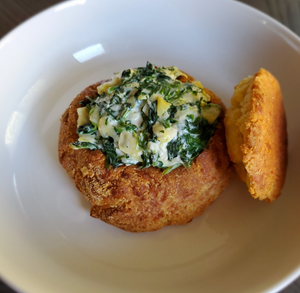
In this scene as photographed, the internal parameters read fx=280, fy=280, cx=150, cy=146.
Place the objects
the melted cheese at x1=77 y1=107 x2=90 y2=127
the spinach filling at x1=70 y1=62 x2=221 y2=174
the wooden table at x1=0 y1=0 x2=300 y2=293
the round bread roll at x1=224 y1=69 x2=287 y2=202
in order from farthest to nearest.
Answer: the wooden table at x1=0 y1=0 x2=300 y2=293, the melted cheese at x1=77 y1=107 x2=90 y2=127, the spinach filling at x1=70 y1=62 x2=221 y2=174, the round bread roll at x1=224 y1=69 x2=287 y2=202

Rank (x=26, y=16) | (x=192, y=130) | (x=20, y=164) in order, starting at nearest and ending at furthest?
(x=192, y=130), (x=20, y=164), (x=26, y=16)

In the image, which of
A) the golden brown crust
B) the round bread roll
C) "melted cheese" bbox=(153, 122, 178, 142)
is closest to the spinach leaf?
the golden brown crust

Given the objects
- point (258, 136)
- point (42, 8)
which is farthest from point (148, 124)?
point (42, 8)

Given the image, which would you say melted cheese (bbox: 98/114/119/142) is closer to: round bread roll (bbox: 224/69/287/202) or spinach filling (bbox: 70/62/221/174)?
spinach filling (bbox: 70/62/221/174)

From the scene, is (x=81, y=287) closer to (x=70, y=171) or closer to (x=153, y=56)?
(x=70, y=171)

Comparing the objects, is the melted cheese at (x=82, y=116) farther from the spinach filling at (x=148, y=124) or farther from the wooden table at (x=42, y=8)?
the wooden table at (x=42, y=8)

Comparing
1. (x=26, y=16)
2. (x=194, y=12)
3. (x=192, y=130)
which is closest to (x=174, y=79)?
(x=192, y=130)
